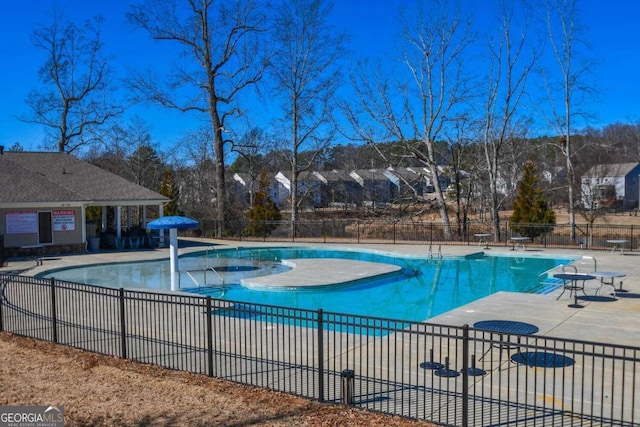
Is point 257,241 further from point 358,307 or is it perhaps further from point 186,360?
point 186,360

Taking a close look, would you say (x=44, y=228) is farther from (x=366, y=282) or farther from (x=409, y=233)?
(x=409, y=233)

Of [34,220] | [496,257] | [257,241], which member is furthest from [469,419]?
[257,241]

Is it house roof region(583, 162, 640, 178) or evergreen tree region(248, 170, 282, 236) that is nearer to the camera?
evergreen tree region(248, 170, 282, 236)

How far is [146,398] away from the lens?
7074mm

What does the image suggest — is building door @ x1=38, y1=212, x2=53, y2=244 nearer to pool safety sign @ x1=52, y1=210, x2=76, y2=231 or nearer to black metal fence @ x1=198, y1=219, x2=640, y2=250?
pool safety sign @ x1=52, y1=210, x2=76, y2=231

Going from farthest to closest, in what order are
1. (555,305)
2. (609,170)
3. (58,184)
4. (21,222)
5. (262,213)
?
(609,170) < (262,213) < (58,184) < (21,222) < (555,305)

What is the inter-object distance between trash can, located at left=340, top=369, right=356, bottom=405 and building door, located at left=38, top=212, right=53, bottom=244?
876 inches

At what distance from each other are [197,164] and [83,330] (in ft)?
149
